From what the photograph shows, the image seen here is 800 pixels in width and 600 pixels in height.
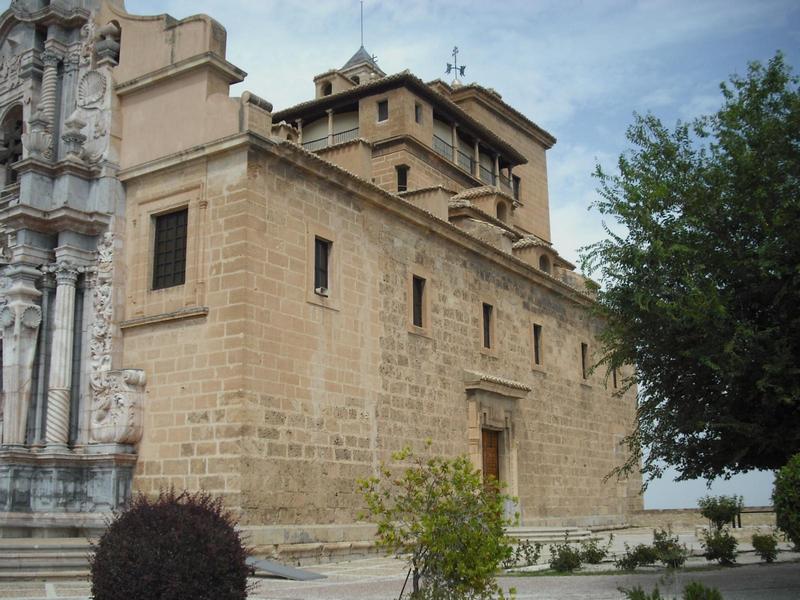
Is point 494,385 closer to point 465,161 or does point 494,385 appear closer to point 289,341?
point 289,341

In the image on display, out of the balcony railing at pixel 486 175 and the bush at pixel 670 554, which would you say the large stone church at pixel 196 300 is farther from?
the balcony railing at pixel 486 175

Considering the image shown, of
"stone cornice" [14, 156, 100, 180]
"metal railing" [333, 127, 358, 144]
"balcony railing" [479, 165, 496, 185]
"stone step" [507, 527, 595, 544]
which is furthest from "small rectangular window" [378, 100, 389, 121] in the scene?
"stone step" [507, 527, 595, 544]

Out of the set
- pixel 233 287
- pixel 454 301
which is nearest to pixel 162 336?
pixel 233 287

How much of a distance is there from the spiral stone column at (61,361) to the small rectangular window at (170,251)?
1.62 metres

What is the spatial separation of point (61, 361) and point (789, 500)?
466 inches

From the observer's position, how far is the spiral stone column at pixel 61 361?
48.7ft

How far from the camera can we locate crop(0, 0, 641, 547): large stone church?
45.5 feet

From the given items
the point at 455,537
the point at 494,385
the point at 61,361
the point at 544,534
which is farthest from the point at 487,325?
the point at 455,537

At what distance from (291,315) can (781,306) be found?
24.9 ft

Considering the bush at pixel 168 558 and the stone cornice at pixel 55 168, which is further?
the stone cornice at pixel 55 168

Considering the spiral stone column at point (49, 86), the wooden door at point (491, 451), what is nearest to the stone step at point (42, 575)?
the spiral stone column at point (49, 86)

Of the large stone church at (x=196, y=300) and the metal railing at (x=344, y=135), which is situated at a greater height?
the metal railing at (x=344, y=135)

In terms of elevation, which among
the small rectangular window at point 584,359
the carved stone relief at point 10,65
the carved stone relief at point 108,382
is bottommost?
the carved stone relief at point 108,382

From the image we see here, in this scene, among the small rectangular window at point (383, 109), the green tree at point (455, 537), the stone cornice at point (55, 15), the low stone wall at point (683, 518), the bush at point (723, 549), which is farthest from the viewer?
the small rectangular window at point (383, 109)
